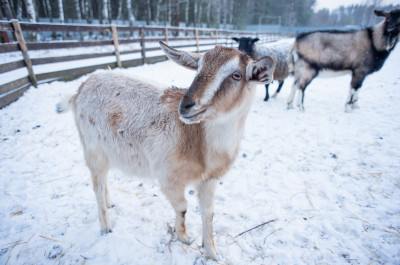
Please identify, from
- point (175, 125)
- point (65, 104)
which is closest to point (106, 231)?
point (175, 125)

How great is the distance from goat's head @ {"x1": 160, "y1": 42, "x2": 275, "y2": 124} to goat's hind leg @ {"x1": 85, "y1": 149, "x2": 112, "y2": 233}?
1.36 m

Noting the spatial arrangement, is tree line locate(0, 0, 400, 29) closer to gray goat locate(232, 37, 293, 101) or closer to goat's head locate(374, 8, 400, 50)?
gray goat locate(232, 37, 293, 101)

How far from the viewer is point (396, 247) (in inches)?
82.7

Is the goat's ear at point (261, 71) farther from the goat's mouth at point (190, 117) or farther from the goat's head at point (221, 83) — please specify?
the goat's mouth at point (190, 117)

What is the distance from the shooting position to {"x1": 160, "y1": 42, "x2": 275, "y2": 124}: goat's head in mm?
1529

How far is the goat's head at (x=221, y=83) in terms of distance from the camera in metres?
1.53

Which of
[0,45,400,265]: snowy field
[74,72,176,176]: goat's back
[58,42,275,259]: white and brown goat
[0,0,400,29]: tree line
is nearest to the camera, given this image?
[58,42,275,259]: white and brown goat

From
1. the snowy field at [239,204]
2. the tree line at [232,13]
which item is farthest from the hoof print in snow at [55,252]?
the tree line at [232,13]

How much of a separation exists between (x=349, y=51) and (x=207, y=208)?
6616 mm

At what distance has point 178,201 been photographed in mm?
2039

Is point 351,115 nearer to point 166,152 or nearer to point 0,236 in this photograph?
point 166,152

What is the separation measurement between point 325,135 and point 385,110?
109 inches

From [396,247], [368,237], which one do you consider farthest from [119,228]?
[396,247]

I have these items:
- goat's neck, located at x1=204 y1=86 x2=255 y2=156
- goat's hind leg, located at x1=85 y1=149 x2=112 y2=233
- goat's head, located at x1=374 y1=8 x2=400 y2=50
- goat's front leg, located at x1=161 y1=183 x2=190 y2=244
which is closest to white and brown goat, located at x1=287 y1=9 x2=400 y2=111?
goat's head, located at x1=374 y1=8 x2=400 y2=50
